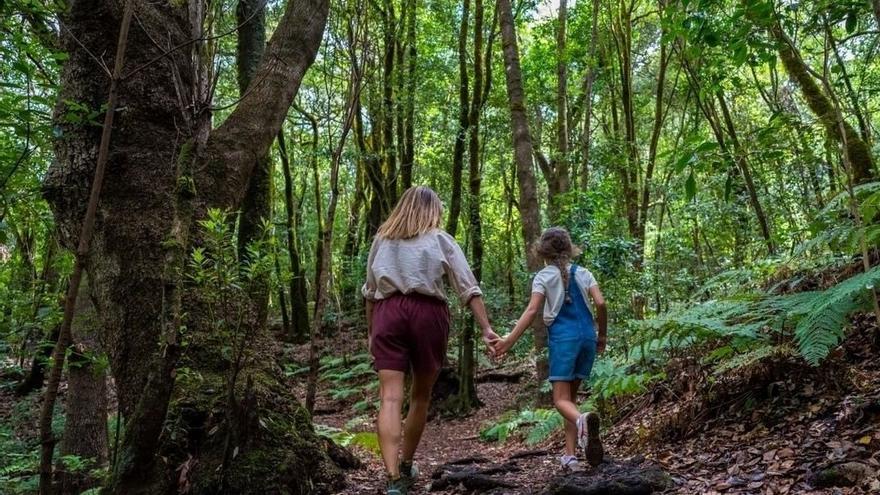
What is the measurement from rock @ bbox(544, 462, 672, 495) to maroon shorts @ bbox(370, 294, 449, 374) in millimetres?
1114

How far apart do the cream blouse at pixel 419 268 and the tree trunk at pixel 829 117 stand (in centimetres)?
241

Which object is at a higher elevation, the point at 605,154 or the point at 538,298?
the point at 605,154

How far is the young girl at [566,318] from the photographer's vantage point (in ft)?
15.2

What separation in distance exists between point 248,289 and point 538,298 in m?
2.34

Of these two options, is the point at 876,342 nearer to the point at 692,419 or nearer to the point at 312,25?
the point at 692,419

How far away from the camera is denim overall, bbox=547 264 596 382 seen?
4.62 m

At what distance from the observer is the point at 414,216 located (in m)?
4.16

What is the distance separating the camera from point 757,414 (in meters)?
4.08

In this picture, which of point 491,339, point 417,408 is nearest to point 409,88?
point 491,339

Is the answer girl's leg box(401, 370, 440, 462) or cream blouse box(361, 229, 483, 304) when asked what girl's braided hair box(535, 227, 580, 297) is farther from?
girl's leg box(401, 370, 440, 462)

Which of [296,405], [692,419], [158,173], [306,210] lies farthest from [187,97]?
[306,210]

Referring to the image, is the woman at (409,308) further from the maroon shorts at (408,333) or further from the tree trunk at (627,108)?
the tree trunk at (627,108)

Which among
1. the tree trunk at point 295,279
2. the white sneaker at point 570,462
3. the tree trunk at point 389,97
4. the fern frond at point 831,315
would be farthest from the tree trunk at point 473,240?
the tree trunk at point 295,279

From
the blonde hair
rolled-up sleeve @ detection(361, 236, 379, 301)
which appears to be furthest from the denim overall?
rolled-up sleeve @ detection(361, 236, 379, 301)
